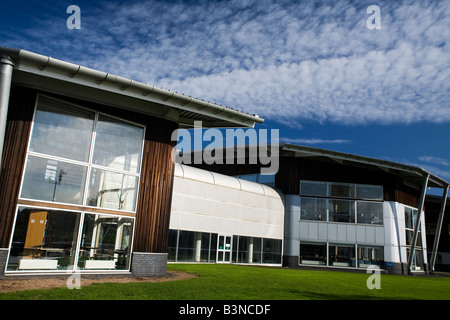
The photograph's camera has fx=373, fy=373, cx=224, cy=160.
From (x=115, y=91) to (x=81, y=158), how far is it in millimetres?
2581

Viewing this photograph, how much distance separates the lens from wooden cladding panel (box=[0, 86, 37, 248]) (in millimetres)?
10844

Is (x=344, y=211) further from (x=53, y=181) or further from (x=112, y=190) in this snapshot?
(x=53, y=181)

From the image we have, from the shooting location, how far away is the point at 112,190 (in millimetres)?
13383

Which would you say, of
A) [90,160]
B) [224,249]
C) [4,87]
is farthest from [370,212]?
[4,87]

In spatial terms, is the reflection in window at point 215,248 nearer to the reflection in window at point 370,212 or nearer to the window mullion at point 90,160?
the reflection in window at point 370,212

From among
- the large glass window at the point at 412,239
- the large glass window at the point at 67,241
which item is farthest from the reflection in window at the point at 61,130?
the large glass window at the point at 412,239

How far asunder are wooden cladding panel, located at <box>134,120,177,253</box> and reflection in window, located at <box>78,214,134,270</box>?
395 millimetres

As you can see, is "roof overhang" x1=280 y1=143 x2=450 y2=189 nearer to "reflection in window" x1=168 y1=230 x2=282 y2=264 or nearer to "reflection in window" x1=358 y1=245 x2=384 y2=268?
"reflection in window" x1=358 y1=245 x2=384 y2=268

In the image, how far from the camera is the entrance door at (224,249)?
25719 millimetres

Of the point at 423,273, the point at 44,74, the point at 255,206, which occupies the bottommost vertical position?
the point at 423,273

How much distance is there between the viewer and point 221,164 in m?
34.7
